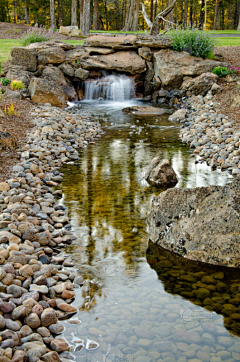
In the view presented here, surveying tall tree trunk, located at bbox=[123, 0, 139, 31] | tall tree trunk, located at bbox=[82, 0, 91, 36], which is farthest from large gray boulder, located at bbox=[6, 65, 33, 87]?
tall tree trunk, located at bbox=[123, 0, 139, 31]

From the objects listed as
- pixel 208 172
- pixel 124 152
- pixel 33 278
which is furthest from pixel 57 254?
pixel 124 152

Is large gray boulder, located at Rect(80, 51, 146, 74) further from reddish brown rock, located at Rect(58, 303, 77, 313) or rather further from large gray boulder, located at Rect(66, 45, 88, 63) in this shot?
reddish brown rock, located at Rect(58, 303, 77, 313)

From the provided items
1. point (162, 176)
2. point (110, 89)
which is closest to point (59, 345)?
point (162, 176)

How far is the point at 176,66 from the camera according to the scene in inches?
539

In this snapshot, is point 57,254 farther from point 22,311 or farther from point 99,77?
point 99,77

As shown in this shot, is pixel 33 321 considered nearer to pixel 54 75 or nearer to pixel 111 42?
pixel 54 75

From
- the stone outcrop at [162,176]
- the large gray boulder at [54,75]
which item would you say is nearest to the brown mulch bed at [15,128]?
the stone outcrop at [162,176]

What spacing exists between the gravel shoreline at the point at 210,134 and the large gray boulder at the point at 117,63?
3523 millimetres

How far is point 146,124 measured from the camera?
10484 mm

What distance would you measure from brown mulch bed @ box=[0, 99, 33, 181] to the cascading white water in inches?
175

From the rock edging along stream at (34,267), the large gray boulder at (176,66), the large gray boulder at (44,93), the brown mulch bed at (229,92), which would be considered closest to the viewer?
the rock edging along stream at (34,267)

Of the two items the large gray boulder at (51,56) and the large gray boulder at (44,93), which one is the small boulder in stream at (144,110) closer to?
the large gray boulder at (44,93)

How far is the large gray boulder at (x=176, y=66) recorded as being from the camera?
521 inches

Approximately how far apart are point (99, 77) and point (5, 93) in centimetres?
526
